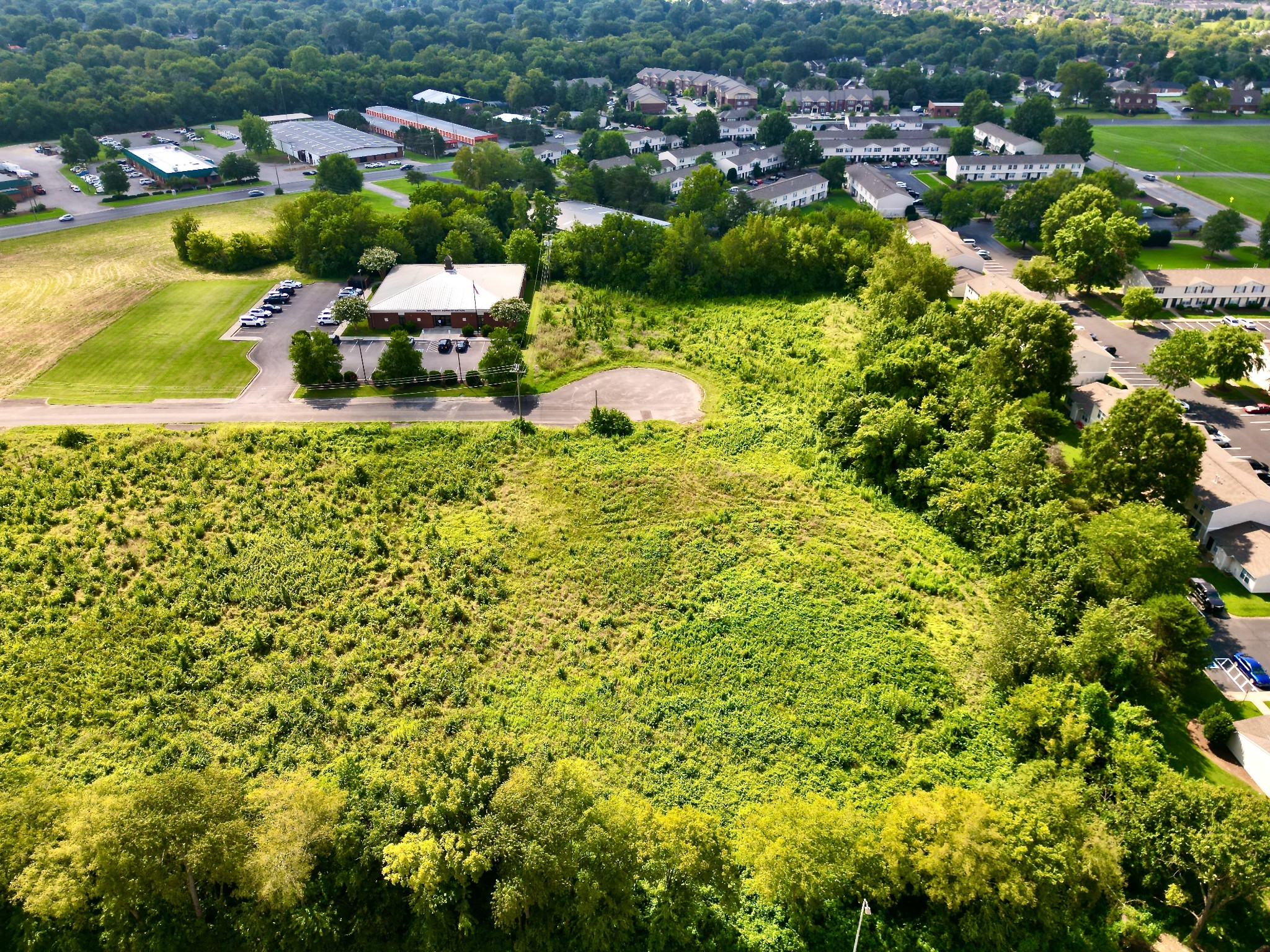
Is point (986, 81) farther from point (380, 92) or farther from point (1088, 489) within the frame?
point (1088, 489)

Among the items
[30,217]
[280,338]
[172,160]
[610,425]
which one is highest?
[172,160]

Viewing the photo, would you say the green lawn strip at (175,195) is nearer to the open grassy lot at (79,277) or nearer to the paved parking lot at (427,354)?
the open grassy lot at (79,277)

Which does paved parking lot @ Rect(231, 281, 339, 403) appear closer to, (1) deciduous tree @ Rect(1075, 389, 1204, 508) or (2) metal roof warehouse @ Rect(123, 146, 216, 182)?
(2) metal roof warehouse @ Rect(123, 146, 216, 182)

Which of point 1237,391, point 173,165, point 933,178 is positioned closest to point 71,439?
point 173,165

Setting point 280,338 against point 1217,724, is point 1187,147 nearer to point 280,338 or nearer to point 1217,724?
point 1217,724

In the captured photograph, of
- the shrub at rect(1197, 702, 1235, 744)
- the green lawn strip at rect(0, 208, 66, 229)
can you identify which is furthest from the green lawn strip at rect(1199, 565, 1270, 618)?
the green lawn strip at rect(0, 208, 66, 229)
